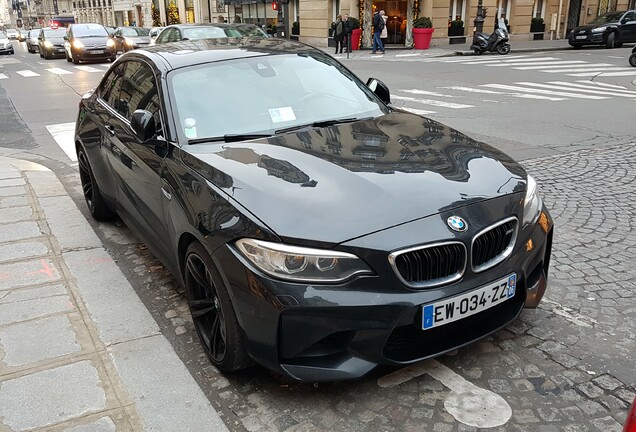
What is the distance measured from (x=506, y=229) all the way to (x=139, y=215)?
255cm

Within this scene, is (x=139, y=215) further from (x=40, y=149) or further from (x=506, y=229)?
(x=40, y=149)

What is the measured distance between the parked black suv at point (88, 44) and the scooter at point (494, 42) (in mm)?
15293

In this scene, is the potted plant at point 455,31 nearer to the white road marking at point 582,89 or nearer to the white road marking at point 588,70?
the white road marking at point 588,70

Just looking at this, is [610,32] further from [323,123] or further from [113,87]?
[323,123]

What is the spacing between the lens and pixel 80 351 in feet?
11.4

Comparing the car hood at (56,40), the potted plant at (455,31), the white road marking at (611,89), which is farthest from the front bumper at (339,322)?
the car hood at (56,40)

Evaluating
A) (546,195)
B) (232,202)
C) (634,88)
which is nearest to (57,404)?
(232,202)

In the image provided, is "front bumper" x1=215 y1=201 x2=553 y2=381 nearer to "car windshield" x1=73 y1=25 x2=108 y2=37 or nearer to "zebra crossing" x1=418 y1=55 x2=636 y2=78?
"zebra crossing" x1=418 y1=55 x2=636 y2=78

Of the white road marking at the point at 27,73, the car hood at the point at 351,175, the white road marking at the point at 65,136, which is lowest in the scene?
the white road marking at the point at 27,73

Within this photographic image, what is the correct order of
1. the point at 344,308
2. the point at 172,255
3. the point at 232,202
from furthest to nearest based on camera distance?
the point at 172,255
the point at 232,202
the point at 344,308

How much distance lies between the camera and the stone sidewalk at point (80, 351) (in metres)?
2.89

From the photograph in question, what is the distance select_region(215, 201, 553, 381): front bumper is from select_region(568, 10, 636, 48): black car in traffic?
88.7 feet

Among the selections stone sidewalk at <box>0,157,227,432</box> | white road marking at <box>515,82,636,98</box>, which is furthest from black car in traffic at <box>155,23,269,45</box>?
stone sidewalk at <box>0,157,227,432</box>

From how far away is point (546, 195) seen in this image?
5.98m
